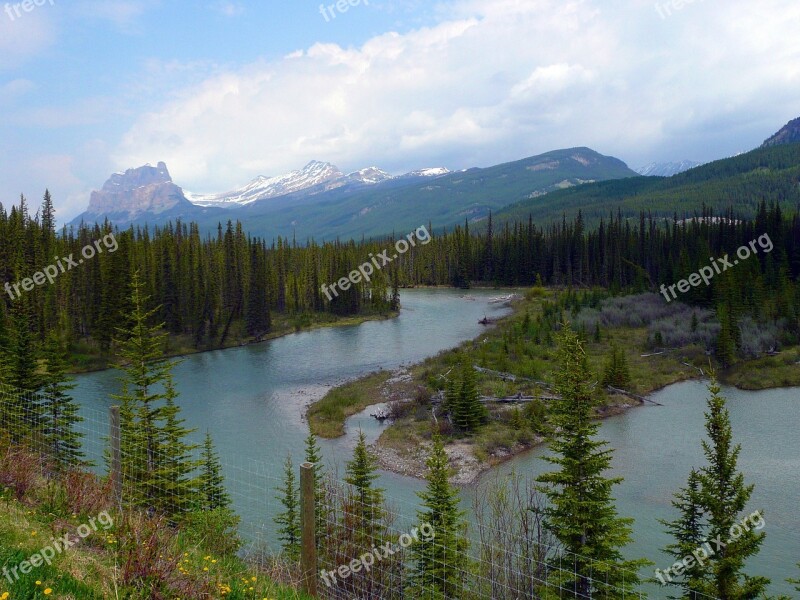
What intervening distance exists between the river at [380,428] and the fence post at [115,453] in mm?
6616

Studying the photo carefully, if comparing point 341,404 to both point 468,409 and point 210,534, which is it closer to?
point 468,409

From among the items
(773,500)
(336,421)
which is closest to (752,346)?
(773,500)

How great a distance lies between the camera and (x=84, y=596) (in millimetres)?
6164

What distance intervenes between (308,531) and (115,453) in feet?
13.0

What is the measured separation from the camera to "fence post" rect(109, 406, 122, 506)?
9602mm

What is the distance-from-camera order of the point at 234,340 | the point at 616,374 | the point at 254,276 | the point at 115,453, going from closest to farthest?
the point at 115,453, the point at 616,374, the point at 234,340, the point at 254,276

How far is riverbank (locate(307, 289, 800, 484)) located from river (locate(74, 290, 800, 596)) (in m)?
1.17

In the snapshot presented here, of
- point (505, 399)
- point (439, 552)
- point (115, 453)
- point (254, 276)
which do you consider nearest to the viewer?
point (115, 453)

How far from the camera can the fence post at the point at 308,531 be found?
25.2 feet

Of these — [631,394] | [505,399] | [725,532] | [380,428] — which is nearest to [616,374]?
[631,394]

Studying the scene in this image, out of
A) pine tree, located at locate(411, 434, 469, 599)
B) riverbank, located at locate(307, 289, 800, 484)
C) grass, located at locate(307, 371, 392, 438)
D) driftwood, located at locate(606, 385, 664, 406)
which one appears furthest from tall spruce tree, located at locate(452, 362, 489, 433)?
pine tree, located at locate(411, 434, 469, 599)

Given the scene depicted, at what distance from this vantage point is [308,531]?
25.9 feet

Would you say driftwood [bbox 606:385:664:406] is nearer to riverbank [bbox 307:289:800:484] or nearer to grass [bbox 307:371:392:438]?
riverbank [bbox 307:289:800:484]

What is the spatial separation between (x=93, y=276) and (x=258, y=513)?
180 feet
